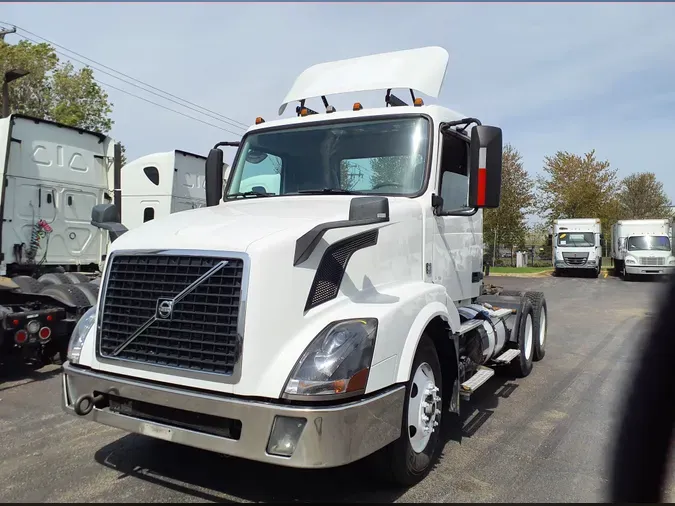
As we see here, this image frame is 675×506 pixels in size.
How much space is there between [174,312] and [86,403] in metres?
0.84

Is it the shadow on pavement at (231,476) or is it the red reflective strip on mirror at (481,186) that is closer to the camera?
the shadow on pavement at (231,476)

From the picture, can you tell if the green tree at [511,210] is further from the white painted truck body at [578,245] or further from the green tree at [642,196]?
the green tree at [642,196]

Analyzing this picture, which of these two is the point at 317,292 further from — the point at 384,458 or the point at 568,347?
the point at 568,347

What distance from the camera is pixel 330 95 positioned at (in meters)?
5.33

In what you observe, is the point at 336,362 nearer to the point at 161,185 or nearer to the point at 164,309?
the point at 164,309

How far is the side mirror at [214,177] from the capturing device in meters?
5.08

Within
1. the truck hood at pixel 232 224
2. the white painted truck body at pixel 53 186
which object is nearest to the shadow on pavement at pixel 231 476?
the truck hood at pixel 232 224

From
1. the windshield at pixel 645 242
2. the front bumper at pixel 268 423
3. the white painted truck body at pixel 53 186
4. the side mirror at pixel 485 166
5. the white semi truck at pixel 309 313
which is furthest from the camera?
the windshield at pixel 645 242

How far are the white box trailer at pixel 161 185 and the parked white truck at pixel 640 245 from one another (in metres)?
18.7

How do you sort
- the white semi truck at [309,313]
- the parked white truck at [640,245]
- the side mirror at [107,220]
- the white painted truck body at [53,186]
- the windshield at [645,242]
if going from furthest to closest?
the windshield at [645,242] < the parked white truck at [640,245] < the white painted truck body at [53,186] < the side mirror at [107,220] < the white semi truck at [309,313]

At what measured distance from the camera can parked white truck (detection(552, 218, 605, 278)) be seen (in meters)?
25.7

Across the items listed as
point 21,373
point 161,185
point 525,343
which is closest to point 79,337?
point 21,373

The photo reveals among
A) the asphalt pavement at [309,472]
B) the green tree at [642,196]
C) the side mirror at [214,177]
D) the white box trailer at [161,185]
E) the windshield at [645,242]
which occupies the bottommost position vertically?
the asphalt pavement at [309,472]

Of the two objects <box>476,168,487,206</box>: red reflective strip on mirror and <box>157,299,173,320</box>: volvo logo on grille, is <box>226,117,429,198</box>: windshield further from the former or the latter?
<box>157,299,173,320</box>: volvo logo on grille
